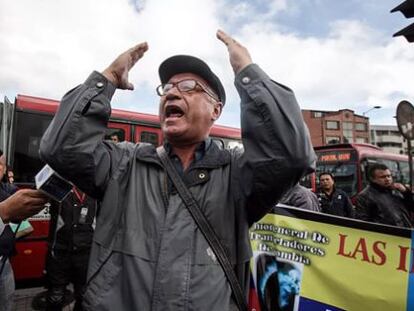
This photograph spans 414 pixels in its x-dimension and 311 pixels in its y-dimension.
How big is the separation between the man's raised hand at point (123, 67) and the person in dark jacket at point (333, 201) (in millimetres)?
5492

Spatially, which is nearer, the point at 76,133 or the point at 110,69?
the point at 76,133

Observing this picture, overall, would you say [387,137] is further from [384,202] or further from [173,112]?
[173,112]

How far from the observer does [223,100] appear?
204 centimetres

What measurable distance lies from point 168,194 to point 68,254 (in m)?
3.19

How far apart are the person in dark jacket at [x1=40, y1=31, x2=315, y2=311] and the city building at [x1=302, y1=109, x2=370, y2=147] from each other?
64.7 meters

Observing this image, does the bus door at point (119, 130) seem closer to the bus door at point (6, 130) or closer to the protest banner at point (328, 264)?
the bus door at point (6, 130)

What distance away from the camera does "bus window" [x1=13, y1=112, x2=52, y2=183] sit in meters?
5.99

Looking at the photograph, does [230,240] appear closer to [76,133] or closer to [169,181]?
[169,181]

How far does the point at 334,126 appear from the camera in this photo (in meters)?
68.2

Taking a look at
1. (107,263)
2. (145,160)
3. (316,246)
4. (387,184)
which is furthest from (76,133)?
(387,184)

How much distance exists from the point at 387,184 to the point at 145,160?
184 inches

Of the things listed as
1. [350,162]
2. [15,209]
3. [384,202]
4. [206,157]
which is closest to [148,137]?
[384,202]

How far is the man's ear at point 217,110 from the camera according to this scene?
6.36 ft

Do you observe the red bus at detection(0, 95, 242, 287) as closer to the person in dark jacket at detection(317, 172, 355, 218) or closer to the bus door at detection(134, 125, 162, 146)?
the bus door at detection(134, 125, 162, 146)
